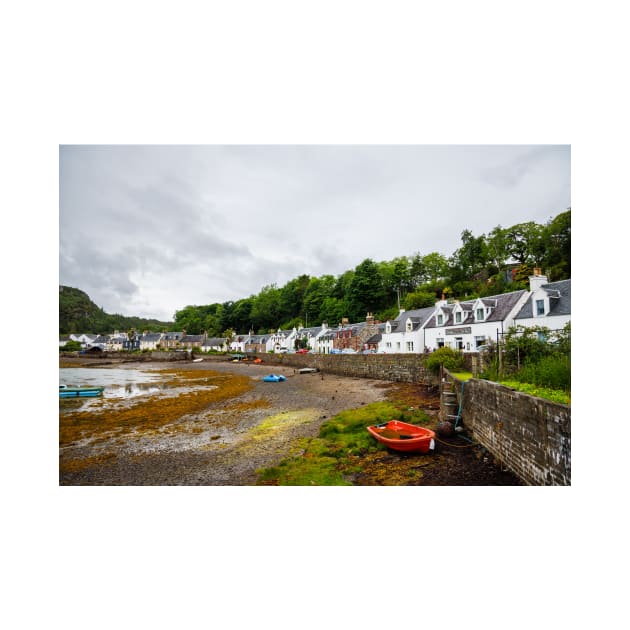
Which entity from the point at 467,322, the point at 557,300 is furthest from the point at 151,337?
the point at 557,300

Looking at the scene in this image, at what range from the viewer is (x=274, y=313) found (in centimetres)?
6719

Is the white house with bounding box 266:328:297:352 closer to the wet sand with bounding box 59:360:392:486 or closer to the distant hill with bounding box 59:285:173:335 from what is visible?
the distant hill with bounding box 59:285:173:335

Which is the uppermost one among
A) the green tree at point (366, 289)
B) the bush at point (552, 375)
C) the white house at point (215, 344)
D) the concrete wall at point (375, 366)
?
the green tree at point (366, 289)

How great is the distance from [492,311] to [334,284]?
3694cm

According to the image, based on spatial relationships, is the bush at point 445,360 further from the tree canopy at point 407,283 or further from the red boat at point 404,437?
the tree canopy at point 407,283

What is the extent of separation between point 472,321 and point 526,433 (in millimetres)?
15372

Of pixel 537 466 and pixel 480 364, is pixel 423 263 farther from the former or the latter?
pixel 537 466

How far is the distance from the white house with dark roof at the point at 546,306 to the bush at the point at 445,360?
4408mm

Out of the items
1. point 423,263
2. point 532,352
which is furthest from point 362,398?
point 423,263

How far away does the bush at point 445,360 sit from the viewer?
13516mm

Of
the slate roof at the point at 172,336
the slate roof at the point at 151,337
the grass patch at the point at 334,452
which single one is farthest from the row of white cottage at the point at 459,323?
the slate roof at the point at 151,337

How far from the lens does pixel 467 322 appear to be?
62.8 feet

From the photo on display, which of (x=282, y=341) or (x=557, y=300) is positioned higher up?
(x=557, y=300)

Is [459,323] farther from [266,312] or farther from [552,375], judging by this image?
[266,312]
